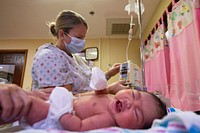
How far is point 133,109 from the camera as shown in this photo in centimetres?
58

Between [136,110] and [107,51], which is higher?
[107,51]

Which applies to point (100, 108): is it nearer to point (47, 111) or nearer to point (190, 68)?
point (47, 111)

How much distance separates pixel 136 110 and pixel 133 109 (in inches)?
0.4

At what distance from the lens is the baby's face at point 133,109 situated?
56cm

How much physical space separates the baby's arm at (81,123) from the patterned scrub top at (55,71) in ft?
1.39

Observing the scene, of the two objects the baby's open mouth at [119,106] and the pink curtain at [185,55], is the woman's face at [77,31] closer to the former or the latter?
the baby's open mouth at [119,106]

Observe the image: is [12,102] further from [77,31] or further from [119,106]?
[77,31]

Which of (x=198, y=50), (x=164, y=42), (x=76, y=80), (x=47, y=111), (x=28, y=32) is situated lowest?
(x=47, y=111)

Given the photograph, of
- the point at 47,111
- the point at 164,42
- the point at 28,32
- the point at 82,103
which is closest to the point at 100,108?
the point at 82,103

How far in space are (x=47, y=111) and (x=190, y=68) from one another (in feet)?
3.99

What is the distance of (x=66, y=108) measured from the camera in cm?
52

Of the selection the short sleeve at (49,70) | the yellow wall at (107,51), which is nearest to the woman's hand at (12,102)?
the short sleeve at (49,70)

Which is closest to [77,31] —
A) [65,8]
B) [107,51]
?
[65,8]

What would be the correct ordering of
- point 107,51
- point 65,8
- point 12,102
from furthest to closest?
point 107,51
point 65,8
point 12,102
